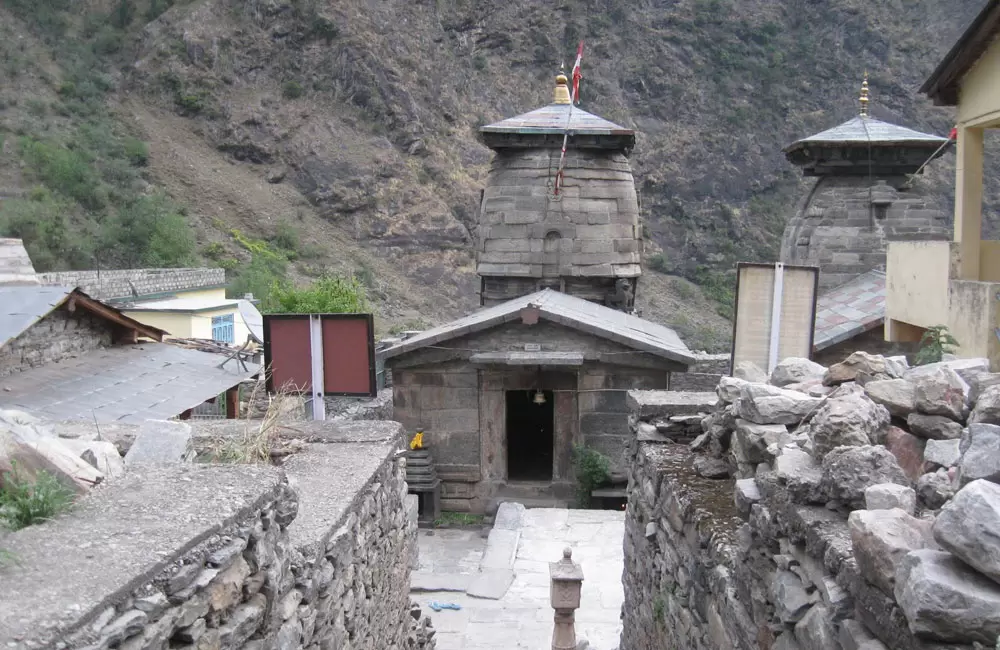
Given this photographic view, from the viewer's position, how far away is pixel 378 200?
127ft

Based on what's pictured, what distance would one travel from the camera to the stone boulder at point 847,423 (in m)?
2.88

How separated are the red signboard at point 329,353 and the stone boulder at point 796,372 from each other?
340cm

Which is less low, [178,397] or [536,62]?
[536,62]

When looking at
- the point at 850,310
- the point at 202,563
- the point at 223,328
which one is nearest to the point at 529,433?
the point at 850,310

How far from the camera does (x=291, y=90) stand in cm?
4028

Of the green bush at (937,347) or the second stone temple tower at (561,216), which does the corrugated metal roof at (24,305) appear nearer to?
the second stone temple tower at (561,216)

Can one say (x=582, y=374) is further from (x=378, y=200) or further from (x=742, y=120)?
(x=742, y=120)

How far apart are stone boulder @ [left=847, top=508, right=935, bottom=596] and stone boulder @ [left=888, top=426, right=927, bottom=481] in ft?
2.25

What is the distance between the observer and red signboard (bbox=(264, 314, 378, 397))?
695 centimetres

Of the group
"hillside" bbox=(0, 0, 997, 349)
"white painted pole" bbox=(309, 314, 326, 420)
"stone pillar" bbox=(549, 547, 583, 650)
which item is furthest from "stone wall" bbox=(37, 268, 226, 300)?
"stone pillar" bbox=(549, 547, 583, 650)

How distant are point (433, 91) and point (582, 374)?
105 feet

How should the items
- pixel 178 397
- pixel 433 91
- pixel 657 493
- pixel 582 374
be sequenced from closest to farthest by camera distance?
1. pixel 657 493
2. pixel 178 397
3. pixel 582 374
4. pixel 433 91

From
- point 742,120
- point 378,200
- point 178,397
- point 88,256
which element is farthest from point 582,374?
point 742,120

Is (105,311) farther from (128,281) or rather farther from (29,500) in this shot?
(128,281)
